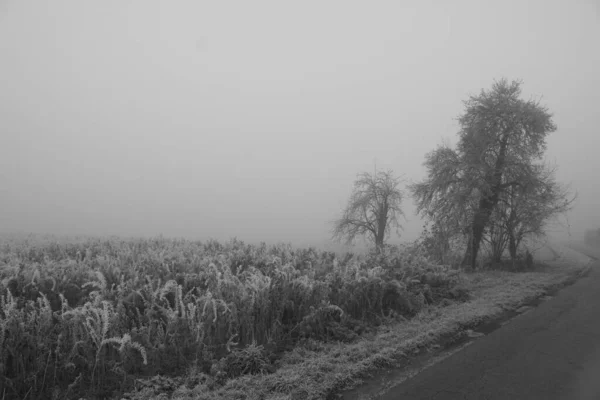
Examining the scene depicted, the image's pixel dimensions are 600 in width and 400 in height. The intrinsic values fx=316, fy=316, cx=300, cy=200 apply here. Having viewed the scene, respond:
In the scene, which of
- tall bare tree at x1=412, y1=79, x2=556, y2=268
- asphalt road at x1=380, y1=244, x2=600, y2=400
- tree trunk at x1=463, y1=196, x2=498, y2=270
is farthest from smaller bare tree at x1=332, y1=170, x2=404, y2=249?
asphalt road at x1=380, y1=244, x2=600, y2=400

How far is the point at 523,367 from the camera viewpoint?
17.1 ft

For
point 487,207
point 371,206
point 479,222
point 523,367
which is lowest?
point 523,367

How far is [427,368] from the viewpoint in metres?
5.21

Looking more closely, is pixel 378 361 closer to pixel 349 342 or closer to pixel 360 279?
pixel 349 342

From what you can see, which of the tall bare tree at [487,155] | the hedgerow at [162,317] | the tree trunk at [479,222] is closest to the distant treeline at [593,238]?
the tall bare tree at [487,155]

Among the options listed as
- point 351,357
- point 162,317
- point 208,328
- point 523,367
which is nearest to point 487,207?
point 523,367

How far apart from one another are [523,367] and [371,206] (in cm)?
2162

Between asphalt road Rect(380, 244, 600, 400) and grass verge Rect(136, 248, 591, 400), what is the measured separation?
60cm

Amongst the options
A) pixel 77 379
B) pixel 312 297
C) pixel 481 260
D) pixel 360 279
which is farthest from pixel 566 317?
pixel 481 260

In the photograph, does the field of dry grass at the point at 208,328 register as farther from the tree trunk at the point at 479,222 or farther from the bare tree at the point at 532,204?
the bare tree at the point at 532,204

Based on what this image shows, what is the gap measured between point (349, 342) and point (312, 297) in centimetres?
135

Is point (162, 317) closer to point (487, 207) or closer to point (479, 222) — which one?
point (479, 222)

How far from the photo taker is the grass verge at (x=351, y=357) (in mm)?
4438

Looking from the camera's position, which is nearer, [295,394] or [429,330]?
[295,394]
